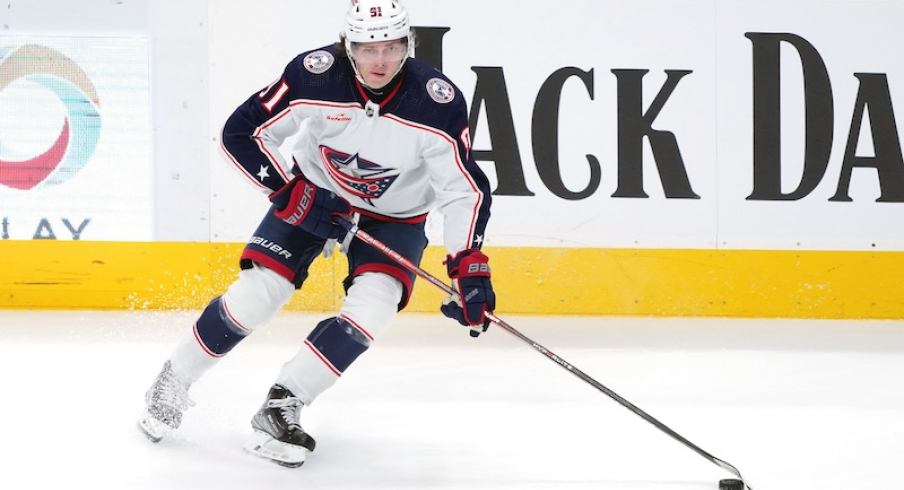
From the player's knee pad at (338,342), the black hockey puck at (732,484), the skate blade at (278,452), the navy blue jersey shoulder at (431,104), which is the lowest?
the black hockey puck at (732,484)

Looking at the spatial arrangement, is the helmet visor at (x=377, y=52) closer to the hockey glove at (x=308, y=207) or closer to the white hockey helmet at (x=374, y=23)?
the white hockey helmet at (x=374, y=23)

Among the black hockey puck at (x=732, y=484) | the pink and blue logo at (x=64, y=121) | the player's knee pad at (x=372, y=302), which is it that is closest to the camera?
the black hockey puck at (x=732, y=484)

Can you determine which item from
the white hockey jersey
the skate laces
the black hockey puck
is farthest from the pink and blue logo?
the black hockey puck

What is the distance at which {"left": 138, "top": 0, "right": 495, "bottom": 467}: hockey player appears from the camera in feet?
7.63

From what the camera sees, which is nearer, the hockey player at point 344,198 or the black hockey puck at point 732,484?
the black hockey puck at point 732,484

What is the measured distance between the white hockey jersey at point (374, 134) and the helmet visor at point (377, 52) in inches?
3.8

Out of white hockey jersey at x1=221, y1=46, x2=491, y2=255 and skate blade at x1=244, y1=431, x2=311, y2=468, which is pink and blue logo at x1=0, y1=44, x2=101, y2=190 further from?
skate blade at x1=244, y1=431, x2=311, y2=468

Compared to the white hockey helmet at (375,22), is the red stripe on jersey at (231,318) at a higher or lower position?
lower

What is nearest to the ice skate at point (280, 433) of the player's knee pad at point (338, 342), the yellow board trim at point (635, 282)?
the player's knee pad at point (338, 342)

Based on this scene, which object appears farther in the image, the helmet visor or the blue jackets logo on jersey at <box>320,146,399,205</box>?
the blue jackets logo on jersey at <box>320,146,399,205</box>

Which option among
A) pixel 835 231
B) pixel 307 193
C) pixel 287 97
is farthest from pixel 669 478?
pixel 835 231

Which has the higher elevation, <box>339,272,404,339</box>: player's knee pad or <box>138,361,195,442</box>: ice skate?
<box>339,272,404,339</box>: player's knee pad

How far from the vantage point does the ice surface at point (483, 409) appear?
88.8 inches

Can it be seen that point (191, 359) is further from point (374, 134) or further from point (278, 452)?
point (374, 134)
